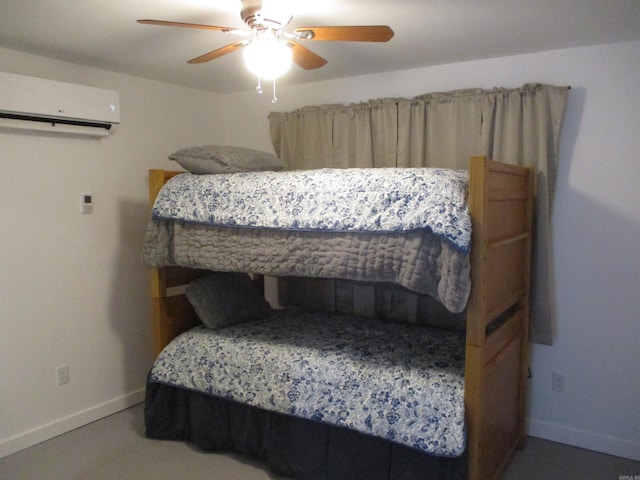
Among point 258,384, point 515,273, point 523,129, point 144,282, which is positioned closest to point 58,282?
point 144,282

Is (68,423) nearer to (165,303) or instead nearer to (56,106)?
(165,303)

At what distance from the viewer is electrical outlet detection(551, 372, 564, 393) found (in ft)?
9.30

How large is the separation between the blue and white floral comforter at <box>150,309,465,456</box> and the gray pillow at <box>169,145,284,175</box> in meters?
0.95

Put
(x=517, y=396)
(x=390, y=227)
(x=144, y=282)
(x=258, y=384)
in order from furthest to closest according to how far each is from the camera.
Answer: (x=144, y=282)
(x=517, y=396)
(x=258, y=384)
(x=390, y=227)

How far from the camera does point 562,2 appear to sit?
2.02m

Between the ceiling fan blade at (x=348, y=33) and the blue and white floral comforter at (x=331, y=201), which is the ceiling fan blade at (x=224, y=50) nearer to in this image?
the ceiling fan blade at (x=348, y=33)

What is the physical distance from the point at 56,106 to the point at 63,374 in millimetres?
1594

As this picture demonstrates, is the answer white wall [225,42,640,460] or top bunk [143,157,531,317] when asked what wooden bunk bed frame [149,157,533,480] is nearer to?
top bunk [143,157,531,317]

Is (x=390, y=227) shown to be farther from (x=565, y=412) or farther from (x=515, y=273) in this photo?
(x=565, y=412)

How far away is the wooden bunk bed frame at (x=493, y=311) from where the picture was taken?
1975 millimetres

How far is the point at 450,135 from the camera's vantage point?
2.96 meters

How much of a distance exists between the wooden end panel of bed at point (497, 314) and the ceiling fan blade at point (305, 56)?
86 centimetres

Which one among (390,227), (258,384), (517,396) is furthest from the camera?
(517,396)

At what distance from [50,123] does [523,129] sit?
106 inches
